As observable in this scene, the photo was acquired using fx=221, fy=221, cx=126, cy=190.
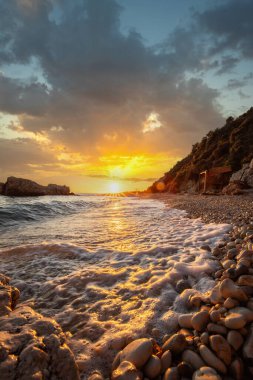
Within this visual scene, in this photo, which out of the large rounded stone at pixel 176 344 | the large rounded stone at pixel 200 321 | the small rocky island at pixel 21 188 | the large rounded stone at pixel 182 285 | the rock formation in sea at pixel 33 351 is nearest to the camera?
the rock formation in sea at pixel 33 351

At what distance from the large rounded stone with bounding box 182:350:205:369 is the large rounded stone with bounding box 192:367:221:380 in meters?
0.08

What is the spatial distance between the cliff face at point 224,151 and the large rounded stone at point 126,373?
27.2 m

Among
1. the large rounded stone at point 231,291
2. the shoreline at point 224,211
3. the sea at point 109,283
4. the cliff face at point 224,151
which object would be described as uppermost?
the cliff face at point 224,151

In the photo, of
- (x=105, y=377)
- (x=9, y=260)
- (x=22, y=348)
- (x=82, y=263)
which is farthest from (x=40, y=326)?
(x=9, y=260)

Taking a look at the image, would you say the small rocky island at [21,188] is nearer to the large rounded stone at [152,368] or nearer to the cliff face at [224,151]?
the cliff face at [224,151]

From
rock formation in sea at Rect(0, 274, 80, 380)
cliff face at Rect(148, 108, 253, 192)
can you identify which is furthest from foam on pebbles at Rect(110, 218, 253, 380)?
cliff face at Rect(148, 108, 253, 192)

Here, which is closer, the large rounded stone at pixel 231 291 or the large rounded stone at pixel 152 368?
the large rounded stone at pixel 152 368

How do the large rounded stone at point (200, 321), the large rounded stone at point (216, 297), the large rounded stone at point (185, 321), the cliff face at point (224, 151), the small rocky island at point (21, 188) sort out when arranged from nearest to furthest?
1. the large rounded stone at point (200, 321)
2. the large rounded stone at point (185, 321)
3. the large rounded stone at point (216, 297)
4. the cliff face at point (224, 151)
5. the small rocky island at point (21, 188)

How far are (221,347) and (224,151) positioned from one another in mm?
36847

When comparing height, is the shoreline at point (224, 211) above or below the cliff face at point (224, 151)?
below

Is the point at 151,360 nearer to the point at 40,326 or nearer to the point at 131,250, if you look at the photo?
the point at 40,326

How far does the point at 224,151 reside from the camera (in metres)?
34.7

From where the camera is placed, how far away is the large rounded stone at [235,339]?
5.59 ft

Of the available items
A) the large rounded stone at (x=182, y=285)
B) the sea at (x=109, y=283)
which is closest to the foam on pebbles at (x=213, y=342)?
the sea at (x=109, y=283)
